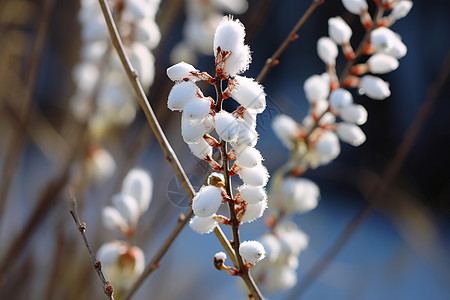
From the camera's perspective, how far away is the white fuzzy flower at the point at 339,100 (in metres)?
0.61

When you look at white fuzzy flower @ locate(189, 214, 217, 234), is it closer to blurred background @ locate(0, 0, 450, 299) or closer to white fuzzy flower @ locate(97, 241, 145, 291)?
blurred background @ locate(0, 0, 450, 299)

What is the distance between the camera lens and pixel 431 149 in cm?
235

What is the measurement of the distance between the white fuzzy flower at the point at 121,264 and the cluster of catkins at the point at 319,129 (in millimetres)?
154

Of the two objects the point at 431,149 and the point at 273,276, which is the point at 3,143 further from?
the point at 431,149

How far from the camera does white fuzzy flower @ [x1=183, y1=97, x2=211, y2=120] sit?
363mm

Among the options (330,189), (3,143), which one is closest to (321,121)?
(3,143)

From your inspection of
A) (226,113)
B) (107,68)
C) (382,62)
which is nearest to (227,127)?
(226,113)

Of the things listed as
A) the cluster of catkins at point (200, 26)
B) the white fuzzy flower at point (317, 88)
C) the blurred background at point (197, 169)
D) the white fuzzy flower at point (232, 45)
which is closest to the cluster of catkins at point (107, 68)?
the blurred background at point (197, 169)

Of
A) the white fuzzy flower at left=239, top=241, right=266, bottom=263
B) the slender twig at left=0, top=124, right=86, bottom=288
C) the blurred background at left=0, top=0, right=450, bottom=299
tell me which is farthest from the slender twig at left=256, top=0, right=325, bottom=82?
the slender twig at left=0, top=124, right=86, bottom=288

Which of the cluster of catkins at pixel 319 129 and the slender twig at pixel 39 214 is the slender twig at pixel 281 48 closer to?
the cluster of catkins at pixel 319 129

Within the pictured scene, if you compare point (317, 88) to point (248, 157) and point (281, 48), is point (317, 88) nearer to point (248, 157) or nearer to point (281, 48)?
point (281, 48)

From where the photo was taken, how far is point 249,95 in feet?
1.23

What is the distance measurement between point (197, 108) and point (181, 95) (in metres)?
0.02

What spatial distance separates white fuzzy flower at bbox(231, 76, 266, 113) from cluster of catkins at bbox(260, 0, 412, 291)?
247mm
